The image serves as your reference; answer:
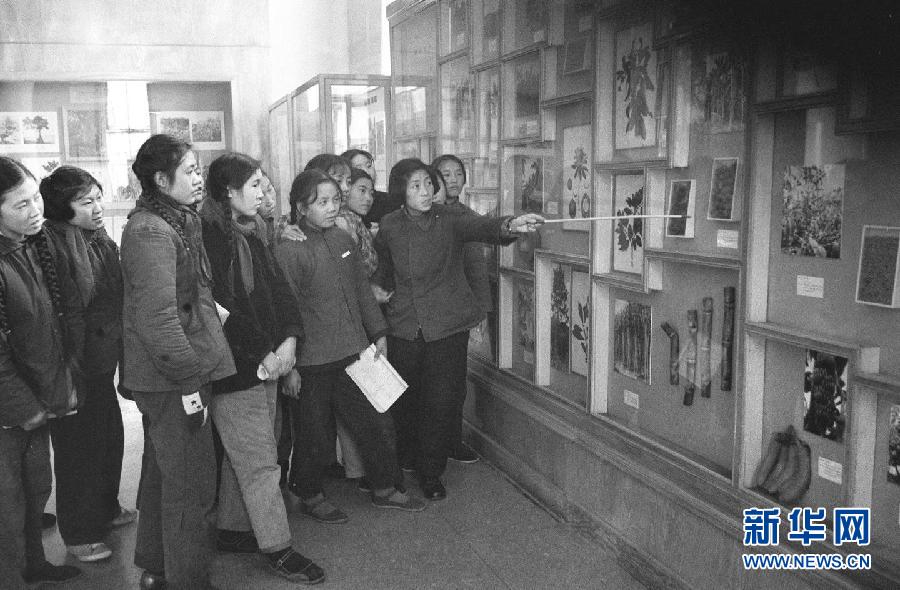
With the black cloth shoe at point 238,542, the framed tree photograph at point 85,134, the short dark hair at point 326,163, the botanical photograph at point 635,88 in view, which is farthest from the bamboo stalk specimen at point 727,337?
the framed tree photograph at point 85,134

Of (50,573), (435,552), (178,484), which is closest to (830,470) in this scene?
(435,552)

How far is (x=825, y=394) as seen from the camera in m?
2.59

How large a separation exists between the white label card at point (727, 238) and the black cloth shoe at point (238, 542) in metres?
2.10

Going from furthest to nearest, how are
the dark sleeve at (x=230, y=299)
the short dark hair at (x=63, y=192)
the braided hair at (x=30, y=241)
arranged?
the short dark hair at (x=63, y=192) → the dark sleeve at (x=230, y=299) → the braided hair at (x=30, y=241)

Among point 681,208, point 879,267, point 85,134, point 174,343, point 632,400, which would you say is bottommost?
point 632,400

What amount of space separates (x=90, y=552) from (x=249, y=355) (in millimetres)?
1154

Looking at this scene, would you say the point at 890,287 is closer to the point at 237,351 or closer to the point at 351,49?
the point at 237,351

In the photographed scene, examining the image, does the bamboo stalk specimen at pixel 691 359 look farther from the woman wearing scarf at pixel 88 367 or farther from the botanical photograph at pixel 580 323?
the woman wearing scarf at pixel 88 367

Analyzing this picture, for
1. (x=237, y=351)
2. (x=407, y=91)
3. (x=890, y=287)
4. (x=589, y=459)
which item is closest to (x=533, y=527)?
(x=589, y=459)

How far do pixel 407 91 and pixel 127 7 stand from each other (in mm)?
3124

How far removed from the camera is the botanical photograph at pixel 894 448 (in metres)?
2.37

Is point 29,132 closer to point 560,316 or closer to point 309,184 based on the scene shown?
point 309,184

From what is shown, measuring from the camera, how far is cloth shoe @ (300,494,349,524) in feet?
13.0

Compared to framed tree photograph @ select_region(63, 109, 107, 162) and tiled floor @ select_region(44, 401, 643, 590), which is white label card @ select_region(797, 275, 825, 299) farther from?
framed tree photograph @ select_region(63, 109, 107, 162)
